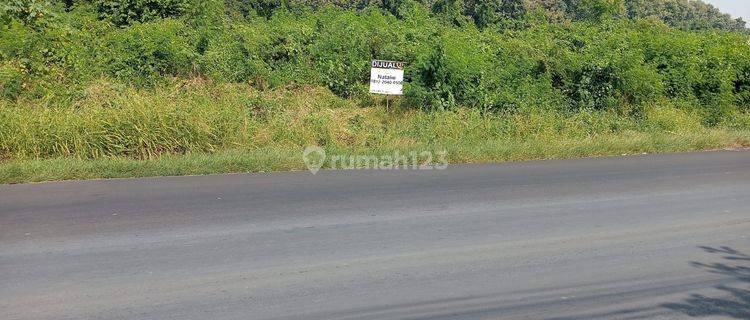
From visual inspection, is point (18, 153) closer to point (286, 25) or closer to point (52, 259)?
point (52, 259)

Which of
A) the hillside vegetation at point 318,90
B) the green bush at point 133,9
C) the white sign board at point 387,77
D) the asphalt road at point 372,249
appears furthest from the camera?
the green bush at point 133,9

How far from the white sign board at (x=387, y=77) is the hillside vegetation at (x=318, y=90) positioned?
91cm

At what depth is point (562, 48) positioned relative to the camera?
23.6 metres

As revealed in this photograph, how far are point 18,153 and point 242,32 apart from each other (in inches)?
343

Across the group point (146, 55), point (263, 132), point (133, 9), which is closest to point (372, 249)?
point (263, 132)

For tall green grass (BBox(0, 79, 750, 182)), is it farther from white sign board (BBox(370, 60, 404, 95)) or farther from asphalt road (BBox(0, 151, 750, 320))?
asphalt road (BBox(0, 151, 750, 320))

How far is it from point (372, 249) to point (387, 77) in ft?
33.2

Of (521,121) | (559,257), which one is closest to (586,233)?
(559,257)

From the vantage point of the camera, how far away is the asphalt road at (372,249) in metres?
6.52

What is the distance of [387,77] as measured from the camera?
59.0 feet

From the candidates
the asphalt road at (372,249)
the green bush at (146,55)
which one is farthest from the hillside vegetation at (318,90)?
the asphalt road at (372,249)

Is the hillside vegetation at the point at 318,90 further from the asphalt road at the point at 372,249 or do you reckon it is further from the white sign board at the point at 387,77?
the asphalt road at the point at 372,249

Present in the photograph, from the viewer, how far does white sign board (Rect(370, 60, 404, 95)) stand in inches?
706

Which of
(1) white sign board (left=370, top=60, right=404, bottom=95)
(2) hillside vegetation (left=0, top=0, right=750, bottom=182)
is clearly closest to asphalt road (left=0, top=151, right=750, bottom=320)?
(2) hillside vegetation (left=0, top=0, right=750, bottom=182)
